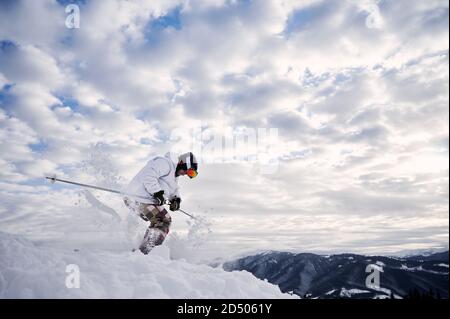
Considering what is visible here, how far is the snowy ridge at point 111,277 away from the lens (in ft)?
13.7

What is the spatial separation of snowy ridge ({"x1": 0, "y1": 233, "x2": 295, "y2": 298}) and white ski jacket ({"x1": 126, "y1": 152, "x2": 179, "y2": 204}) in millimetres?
2429

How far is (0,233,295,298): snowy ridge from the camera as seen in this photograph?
4.18 metres

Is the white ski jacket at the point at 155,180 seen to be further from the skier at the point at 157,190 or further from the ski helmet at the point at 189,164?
the ski helmet at the point at 189,164

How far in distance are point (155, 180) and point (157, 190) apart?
280mm

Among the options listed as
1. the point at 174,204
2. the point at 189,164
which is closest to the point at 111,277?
the point at 174,204

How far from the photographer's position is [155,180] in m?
8.14

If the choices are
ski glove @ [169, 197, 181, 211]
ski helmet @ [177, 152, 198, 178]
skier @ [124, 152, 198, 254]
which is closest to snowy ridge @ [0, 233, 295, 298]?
skier @ [124, 152, 198, 254]

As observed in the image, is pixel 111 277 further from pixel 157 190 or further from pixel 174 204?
pixel 174 204

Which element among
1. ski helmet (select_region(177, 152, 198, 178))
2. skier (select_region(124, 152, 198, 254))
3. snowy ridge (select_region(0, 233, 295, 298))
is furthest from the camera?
ski helmet (select_region(177, 152, 198, 178))

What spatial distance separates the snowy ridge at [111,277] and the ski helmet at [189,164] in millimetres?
3034

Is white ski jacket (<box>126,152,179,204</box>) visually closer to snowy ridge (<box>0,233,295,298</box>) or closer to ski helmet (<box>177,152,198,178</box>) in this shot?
ski helmet (<box>177,152,198,178</box>)

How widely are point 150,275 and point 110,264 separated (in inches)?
30.5
